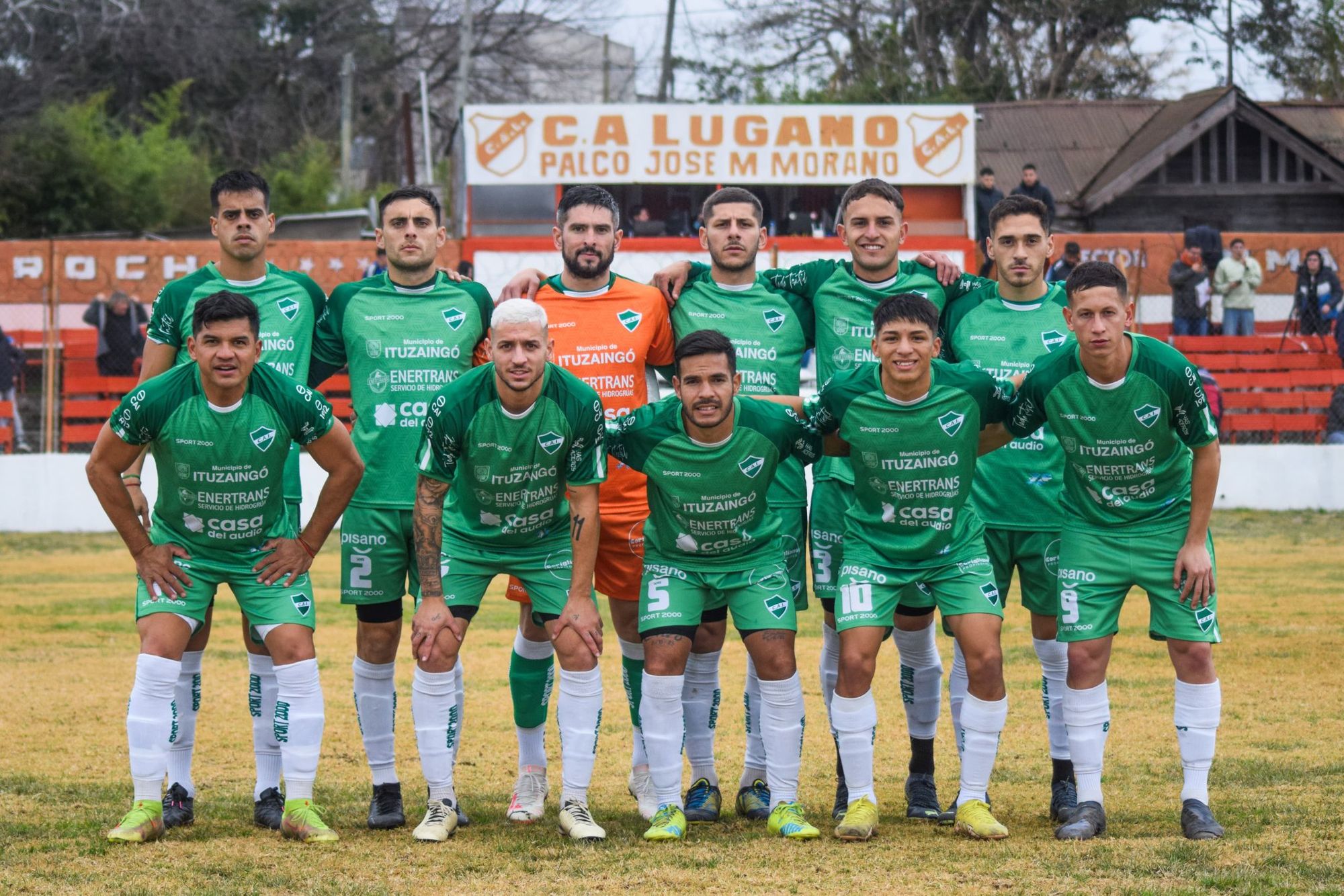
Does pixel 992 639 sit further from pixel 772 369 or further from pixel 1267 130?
pixel 1267 130

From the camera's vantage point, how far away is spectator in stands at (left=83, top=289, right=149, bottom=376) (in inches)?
744

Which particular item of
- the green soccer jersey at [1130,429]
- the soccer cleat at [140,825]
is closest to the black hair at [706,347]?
the green soccer jersey at [1130,429]

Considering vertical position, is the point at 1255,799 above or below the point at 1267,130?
below

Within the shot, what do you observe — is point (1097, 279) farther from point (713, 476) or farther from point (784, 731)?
point (784, 731)

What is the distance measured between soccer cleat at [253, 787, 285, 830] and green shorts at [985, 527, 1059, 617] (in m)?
3.18

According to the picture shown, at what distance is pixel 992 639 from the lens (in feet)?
19.9

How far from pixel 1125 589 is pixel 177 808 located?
3995mm

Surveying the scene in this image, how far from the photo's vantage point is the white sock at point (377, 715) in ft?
21.4

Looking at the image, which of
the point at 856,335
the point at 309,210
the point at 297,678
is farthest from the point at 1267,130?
the point at 297,678

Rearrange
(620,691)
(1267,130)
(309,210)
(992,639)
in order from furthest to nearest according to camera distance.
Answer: (309,210) < (1267,130) < (620,691) < (992,639)

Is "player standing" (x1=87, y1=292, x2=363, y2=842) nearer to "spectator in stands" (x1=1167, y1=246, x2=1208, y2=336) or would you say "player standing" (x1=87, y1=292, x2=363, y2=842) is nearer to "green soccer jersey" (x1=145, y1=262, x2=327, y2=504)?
"green soccer jersey" (x1=145, y1=262, x2=327, y2=504)

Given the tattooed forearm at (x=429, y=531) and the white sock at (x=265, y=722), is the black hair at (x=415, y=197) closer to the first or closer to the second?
the tattooed forearm at (x=429, y=531)

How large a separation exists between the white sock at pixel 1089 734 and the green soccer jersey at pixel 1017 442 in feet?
2.85

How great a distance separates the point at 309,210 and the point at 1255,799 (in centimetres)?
3337
